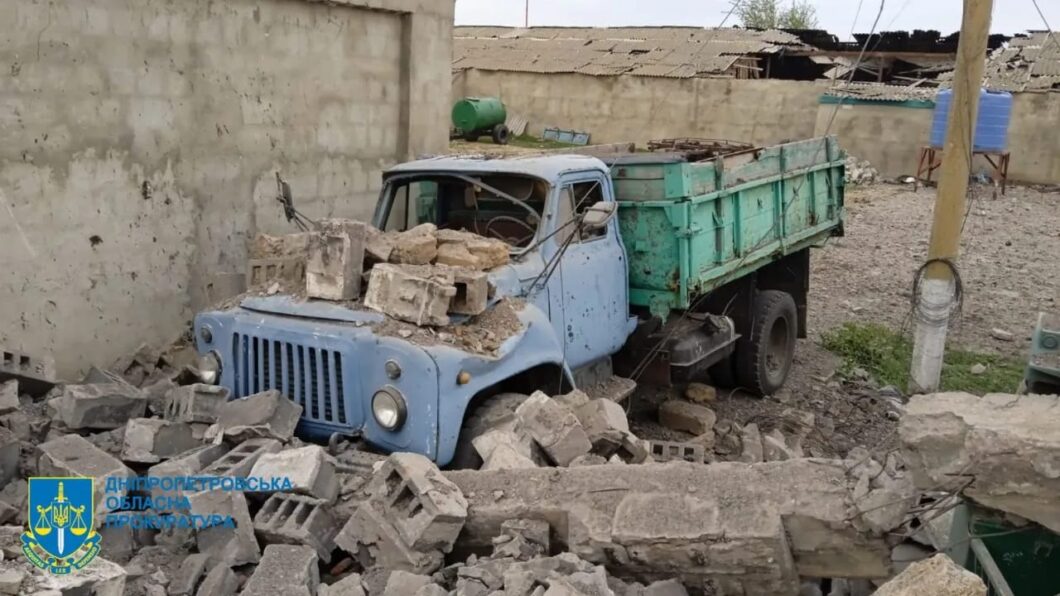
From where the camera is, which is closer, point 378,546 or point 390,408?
point 378,546

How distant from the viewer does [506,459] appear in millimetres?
4516

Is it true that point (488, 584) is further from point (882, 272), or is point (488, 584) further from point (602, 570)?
point (882, 272)

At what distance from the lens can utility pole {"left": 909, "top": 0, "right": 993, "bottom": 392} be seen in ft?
24.0

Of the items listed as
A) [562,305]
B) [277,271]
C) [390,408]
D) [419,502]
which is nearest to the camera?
[419,502]

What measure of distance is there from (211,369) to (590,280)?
2.38m

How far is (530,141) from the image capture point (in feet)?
80.0

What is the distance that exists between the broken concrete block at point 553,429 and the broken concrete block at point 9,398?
2693mm

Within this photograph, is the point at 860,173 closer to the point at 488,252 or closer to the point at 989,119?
the point at 989,119

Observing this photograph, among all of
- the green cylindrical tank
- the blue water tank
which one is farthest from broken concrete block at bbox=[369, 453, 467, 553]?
the green cylindrical tank

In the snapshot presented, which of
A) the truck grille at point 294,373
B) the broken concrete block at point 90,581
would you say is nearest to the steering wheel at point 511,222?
the truck grille at point 294,373

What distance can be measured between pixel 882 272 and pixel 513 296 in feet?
28.4

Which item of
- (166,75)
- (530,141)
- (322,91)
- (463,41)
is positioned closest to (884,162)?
(530,141)

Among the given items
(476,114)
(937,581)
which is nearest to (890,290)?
(937,581)

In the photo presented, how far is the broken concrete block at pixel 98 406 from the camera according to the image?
4898 mm
